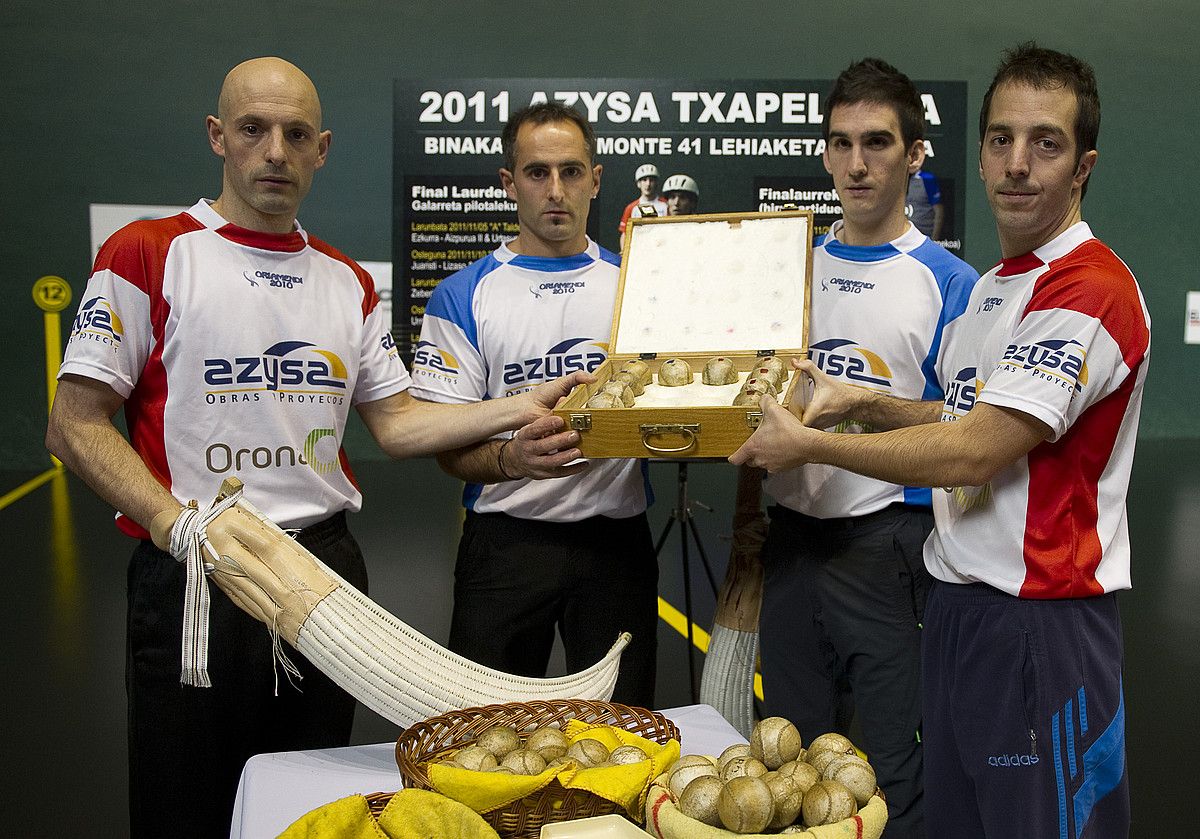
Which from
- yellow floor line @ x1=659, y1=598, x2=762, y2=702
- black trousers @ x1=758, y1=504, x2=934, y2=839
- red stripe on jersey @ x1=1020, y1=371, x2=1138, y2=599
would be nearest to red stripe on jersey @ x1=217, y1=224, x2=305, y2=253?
black trousers @ x1=758, y1=504, x2=934, y2=839

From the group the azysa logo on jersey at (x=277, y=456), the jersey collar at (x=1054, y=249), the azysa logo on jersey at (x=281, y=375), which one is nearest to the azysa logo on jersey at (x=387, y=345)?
the azysa logo on jersey at (x=281, y=375)

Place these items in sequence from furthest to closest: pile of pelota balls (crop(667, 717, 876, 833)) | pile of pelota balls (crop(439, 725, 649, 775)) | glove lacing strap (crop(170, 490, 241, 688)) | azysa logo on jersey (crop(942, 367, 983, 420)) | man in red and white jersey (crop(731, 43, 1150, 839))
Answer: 1. azysa logo on jersey (crop(942, 367, 983, 420))
2. man in red and white jersey (crop(731, 43, 1150, 839))
3. glove lacing strap (crop(170, 490, 241, 688))
4. pile of pelota balls (crop(439, 725, 649, 775))
5. pile of pelota balls (crop(667, 717, 876, 833))

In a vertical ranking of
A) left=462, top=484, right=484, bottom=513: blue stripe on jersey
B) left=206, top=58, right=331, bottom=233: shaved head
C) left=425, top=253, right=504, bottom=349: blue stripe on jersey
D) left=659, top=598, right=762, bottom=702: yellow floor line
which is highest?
left=206, top=58, right=331, bottom=233: shaved head

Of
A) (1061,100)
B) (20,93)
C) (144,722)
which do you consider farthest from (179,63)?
(1061,100)

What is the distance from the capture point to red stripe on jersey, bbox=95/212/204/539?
2193 mm

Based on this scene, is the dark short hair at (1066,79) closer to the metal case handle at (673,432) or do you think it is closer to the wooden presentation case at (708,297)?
the wooden presentation case at (708,297)

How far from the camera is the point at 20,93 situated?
26.6 feet

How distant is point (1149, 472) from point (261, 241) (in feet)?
24.6

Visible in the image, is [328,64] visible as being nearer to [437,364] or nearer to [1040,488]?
[437,364]

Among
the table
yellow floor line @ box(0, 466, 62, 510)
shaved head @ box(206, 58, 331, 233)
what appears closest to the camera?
the table

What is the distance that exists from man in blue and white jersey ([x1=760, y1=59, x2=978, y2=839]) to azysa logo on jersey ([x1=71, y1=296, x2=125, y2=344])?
57.5 inches

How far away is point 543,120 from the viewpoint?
110 inches

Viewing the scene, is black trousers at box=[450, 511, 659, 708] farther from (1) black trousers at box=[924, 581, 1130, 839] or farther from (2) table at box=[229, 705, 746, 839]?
(1) black trousers at box=[924, 581, 1130, 839]

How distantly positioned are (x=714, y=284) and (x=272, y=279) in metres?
1.04
